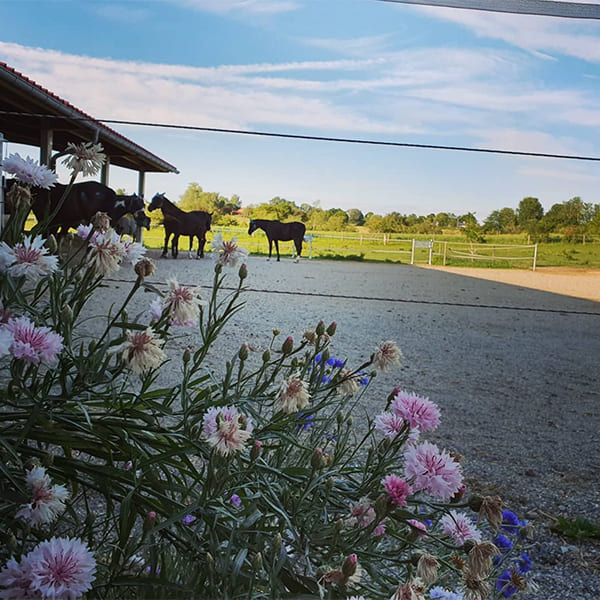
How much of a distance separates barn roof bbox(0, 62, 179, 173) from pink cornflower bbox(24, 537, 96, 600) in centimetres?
162

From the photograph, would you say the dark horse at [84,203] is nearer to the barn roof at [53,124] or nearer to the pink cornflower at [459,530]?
the barn roof at [53,124]

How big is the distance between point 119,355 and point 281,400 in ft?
0.46

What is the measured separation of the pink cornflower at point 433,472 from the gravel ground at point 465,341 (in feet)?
4.37

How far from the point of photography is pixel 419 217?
2154 mm

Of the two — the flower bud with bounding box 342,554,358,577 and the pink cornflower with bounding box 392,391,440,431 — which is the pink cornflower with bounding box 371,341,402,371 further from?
the flower bud with bounding box 342,554,358,577

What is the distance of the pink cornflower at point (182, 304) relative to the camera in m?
0.46

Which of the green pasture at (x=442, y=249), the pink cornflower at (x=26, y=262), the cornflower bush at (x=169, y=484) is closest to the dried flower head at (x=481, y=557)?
the cornflower bush at (x=169, y=484)

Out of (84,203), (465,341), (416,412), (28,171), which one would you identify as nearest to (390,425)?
(416,412)

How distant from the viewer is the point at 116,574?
441 mm

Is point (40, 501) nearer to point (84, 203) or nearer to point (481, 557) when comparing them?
point (481, 557)

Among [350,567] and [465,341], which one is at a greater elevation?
[350,567]

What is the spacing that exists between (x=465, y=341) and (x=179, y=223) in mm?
1297

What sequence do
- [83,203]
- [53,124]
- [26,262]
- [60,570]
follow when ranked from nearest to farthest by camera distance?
[60,570] < [26,262] < [83,203] < [53,124]

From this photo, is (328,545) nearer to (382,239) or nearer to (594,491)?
(594,491)
